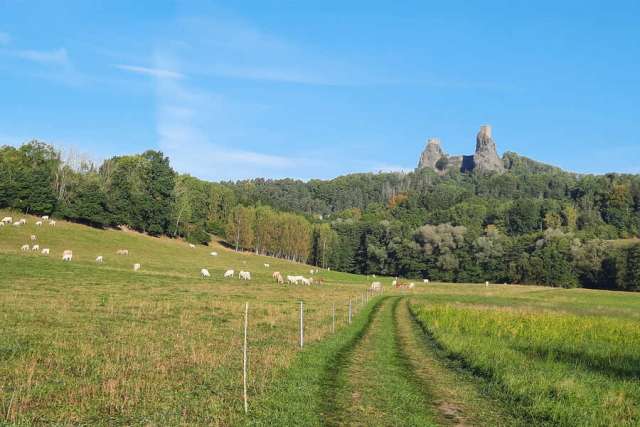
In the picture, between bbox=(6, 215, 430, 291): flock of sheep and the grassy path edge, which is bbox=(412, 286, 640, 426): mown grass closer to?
the grassy path edge

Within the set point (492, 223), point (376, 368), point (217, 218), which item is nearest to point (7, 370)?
point (376, 368)

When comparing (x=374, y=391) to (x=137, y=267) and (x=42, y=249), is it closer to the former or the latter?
(x=137, y=267)

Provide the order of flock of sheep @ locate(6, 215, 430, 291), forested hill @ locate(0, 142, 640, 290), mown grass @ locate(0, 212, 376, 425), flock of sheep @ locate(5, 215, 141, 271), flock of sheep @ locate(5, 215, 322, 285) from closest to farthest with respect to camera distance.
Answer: mown grass @ locate(0, 212, 376, 425), flock of sheep @ locate(5, 215, 141, 271), flock of sheep @ locate(5, 215, 322, 285), flock of sheep @ locate(6, 215, 430, 291), forested hill @ locate(0, 142, 640, 290)

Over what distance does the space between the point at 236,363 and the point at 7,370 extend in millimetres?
5781

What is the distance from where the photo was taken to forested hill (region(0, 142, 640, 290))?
10175 cm

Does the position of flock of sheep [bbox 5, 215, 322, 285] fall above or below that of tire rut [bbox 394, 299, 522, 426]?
above

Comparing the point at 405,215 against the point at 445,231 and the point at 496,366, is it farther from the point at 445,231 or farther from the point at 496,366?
the point at 496,366

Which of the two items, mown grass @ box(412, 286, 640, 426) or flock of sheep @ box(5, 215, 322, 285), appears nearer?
mown grass @ box(412, 286, 640, 426)

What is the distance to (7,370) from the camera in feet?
41.3

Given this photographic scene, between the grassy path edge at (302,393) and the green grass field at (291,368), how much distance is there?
0.05 m

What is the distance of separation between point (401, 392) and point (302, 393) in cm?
257

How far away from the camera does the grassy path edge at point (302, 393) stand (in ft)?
34.0

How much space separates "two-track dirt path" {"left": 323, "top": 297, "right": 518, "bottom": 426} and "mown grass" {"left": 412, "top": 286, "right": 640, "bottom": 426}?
2.75ft

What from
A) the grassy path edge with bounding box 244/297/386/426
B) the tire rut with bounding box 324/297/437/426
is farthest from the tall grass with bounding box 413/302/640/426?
the grassy path edge with bounding box 244/297/386/426
